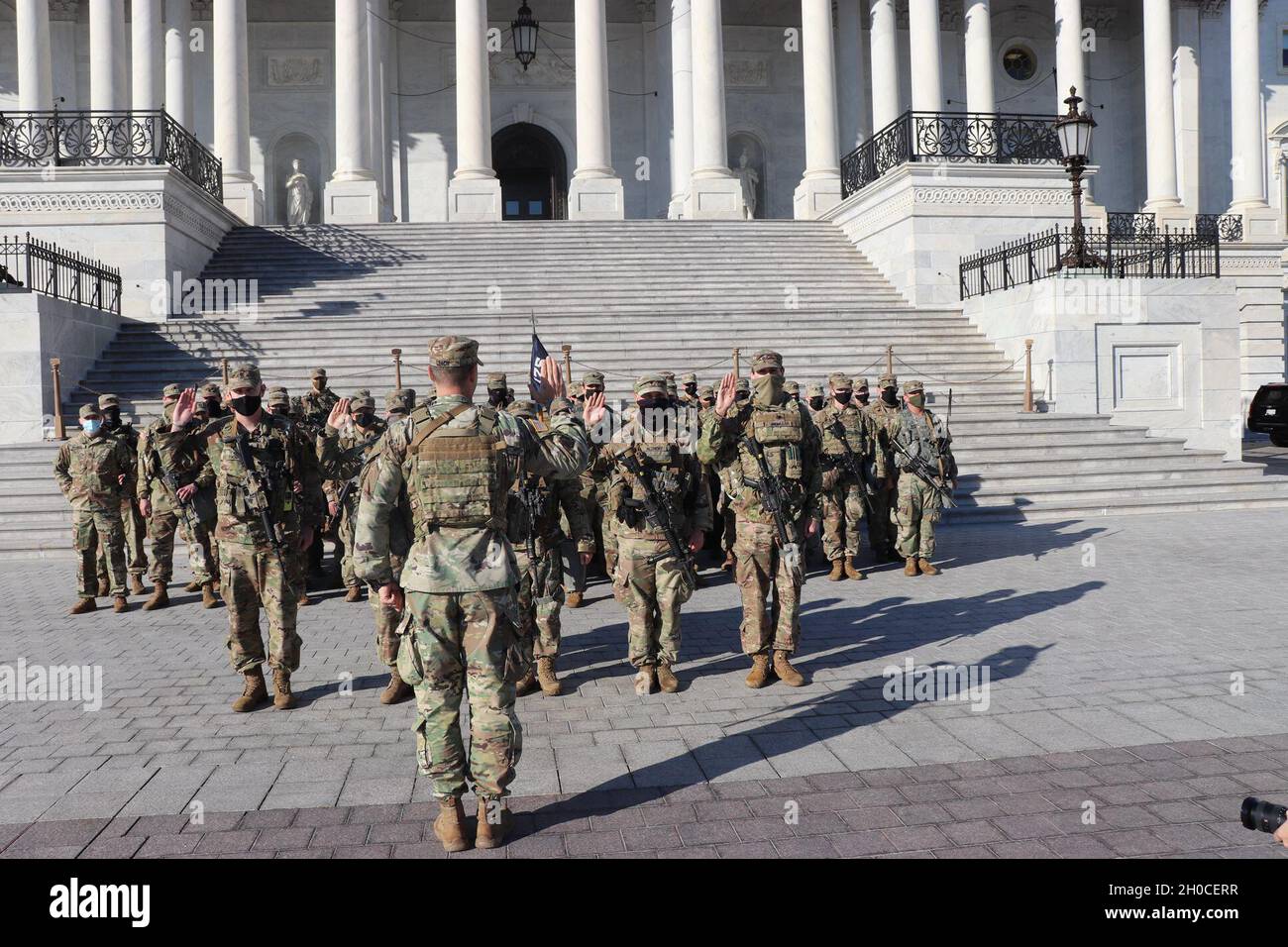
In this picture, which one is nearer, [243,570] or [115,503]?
[243,570]

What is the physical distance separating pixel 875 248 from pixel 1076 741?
19.1 m

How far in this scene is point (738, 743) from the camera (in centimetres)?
551

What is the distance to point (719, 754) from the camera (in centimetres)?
532

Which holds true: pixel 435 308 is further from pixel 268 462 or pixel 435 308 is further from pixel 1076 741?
pixel 1076 741

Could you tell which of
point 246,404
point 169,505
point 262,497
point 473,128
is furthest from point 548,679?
point 473,128

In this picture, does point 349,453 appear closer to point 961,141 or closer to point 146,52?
point 961,141

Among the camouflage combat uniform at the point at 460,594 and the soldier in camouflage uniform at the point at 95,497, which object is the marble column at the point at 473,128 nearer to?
the soldier in camouflage uniform at the point at 95,497

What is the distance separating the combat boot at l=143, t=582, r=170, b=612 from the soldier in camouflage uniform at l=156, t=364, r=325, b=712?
11.4 ft

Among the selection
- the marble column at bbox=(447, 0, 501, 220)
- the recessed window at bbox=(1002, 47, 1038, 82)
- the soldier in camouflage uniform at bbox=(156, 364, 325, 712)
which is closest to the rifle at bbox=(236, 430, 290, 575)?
the soldier in camouflage uniform at bbox=(156, 364, 325, 712)

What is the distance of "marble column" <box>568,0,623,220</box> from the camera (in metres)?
25.7

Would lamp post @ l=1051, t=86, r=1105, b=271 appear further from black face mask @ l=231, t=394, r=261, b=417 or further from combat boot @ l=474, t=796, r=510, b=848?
combat boot @ l=474, t=796, r=510, b=848

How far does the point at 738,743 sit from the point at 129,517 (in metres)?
7.28

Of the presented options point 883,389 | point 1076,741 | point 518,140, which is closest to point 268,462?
point 1076,741

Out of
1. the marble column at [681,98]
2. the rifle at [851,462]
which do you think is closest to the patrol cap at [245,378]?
the rifle at [851,462]
